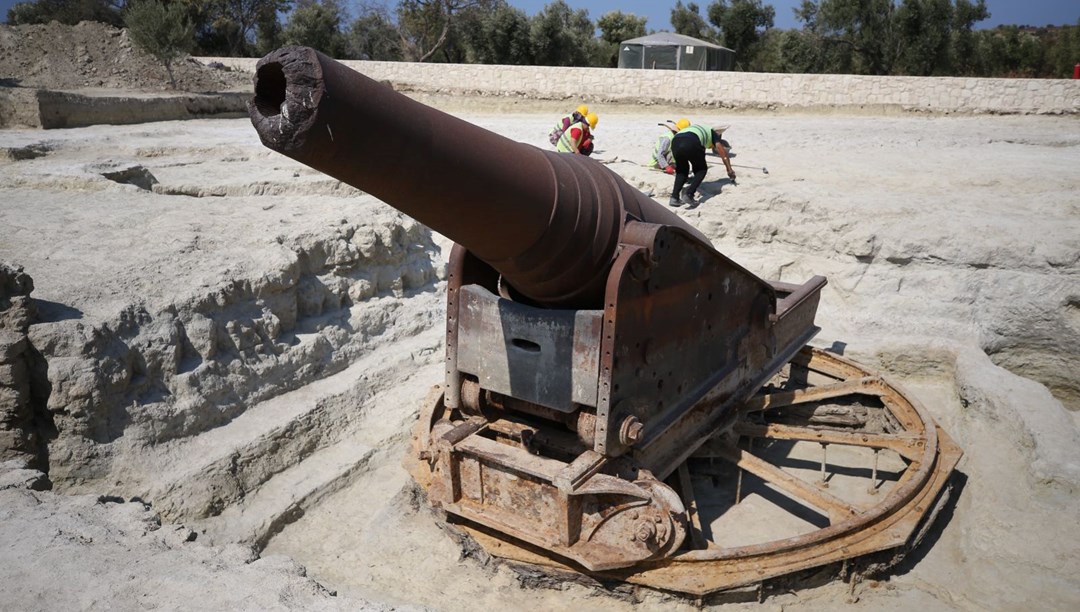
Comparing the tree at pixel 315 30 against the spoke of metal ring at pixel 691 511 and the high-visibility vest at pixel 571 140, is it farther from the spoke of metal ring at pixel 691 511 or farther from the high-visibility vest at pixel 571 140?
the spoke of metal ring at pixel 691 511

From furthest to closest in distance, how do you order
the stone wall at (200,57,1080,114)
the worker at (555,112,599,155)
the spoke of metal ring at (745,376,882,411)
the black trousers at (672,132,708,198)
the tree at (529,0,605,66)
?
the tree at (529,0,605,66), the stone wall at (200,57,1080,114), the worker at (555,112,599,155), the black trousers at (672,132,708,198), the spoke of metal ring at (745,376,882,411)

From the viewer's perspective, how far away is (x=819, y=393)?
5738 mm

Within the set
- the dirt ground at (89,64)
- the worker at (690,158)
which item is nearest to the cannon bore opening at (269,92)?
the worker at (690,158)

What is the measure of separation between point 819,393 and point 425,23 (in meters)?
37.8

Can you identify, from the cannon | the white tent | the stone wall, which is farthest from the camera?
the white tent

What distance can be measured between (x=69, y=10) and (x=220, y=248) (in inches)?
1589

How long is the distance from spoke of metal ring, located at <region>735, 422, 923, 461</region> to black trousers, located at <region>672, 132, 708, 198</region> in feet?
15.9

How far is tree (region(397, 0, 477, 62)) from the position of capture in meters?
38.9

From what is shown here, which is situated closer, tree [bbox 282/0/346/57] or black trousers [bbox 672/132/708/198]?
black trousers [bbox 672/132/708/198]

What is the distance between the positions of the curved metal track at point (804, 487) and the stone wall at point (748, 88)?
12.5 metres

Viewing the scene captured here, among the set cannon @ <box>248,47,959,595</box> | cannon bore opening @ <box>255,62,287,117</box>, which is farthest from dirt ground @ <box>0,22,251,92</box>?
cannon bore opening @ <box>255,62,287,117</box>

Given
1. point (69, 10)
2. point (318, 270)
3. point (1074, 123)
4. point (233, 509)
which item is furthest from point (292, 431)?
point (69, 10)

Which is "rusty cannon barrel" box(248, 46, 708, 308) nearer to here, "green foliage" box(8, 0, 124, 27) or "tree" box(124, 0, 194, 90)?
"tree" box(124, 0, 194, 90)

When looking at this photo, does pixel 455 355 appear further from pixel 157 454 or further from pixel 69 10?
pixel 69 10
